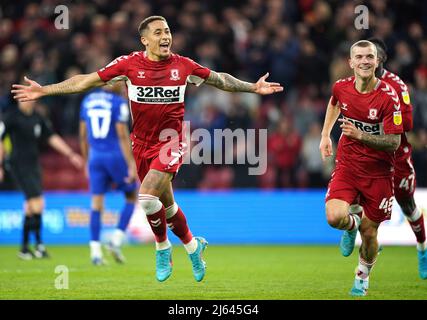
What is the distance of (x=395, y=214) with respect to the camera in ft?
54.5

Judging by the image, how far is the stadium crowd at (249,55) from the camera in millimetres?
18375

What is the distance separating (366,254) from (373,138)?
124 centimetres

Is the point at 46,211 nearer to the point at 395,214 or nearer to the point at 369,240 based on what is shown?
the point at 395,214

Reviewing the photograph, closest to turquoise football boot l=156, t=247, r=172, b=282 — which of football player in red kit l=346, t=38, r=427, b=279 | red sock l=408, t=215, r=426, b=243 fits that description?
football player in red kit l=346, t=38, r=427, b=279

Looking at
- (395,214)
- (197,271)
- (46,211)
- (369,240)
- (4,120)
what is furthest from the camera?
(46,211)

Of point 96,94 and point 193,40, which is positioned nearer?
point 96,94

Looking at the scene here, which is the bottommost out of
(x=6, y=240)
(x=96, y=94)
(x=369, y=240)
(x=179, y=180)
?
(x=6, y=240)

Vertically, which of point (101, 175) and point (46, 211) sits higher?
point (101, 175)

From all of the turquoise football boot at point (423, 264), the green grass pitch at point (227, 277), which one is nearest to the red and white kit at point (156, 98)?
the green grass pitch at point (227, 277)

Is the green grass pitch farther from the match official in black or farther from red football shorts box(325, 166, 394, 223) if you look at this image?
red football shorts box(325, 166, 394, 223)

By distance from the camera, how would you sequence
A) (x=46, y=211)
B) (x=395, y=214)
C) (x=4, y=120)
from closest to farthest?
(x=4, y=120)
(x=395, y=214)
(x=46, y=211)

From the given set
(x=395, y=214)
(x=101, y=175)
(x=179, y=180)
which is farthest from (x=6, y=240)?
(x=395, y=214)

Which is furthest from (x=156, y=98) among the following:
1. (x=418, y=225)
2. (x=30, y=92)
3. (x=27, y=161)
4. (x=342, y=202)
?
(x=27, y=161)

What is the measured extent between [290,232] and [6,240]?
5680 mm
